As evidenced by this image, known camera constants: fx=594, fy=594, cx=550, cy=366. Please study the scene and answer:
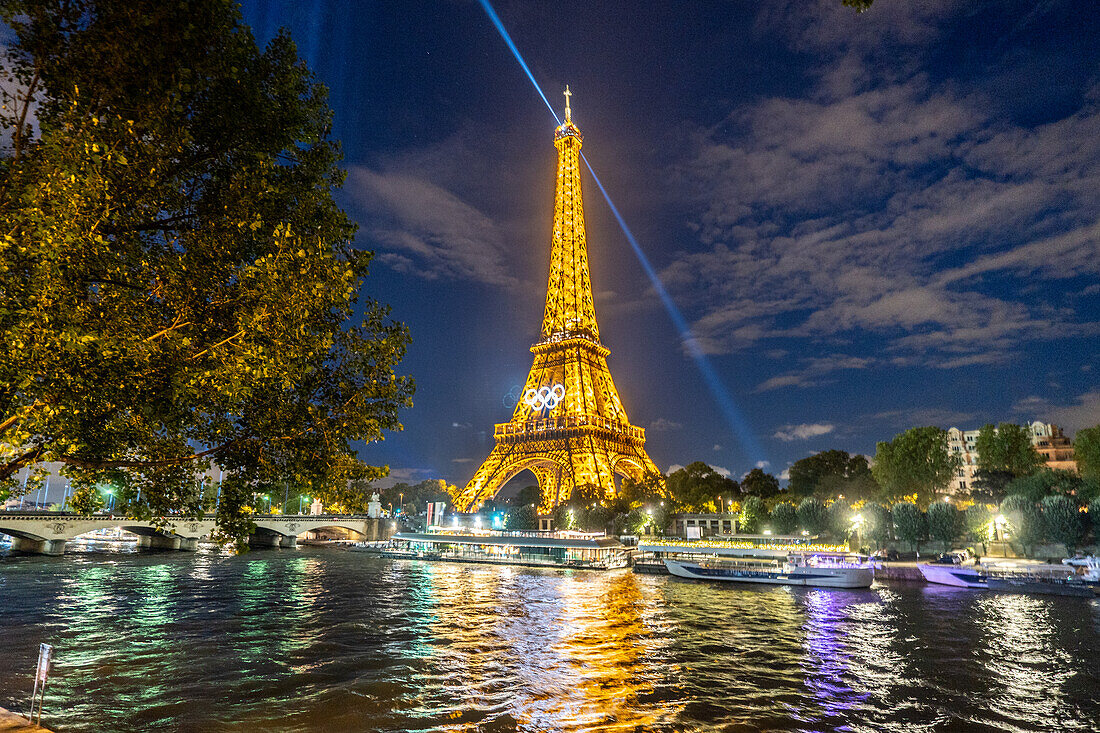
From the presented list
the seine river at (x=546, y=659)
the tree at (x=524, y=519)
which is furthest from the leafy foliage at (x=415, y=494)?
the seine river at (x=546, y=659)

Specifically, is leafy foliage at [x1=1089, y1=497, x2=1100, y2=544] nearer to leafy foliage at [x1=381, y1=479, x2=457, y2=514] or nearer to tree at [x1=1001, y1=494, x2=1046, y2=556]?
tree at [x1=1001, y1=494, x2=1046, y2=556]

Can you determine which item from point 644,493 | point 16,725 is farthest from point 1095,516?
point 16,725

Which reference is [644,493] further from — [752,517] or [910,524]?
[910,524]

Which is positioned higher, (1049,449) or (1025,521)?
(1049,449)

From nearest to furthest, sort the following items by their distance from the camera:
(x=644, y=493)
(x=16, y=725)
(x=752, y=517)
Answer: (x=16, y=725) < (x=752, y=517) < (x=644, y=493)

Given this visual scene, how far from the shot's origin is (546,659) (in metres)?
23.3

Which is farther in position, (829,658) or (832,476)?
(832,476)

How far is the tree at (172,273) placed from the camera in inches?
327

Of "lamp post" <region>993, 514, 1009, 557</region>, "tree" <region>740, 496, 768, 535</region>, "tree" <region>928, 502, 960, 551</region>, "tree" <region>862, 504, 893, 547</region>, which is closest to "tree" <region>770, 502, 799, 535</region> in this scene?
"tree" <region>740, 496, 768, 535</region>

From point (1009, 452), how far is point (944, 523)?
1314 inches

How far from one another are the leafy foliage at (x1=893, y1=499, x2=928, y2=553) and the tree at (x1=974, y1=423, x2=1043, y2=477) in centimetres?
2882

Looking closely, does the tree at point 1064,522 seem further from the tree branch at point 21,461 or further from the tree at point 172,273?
the tree branch at point 21,461

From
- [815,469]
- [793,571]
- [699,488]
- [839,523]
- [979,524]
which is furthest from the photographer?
[815,469]

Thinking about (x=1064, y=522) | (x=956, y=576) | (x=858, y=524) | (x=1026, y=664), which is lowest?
(x=956, y=576)
